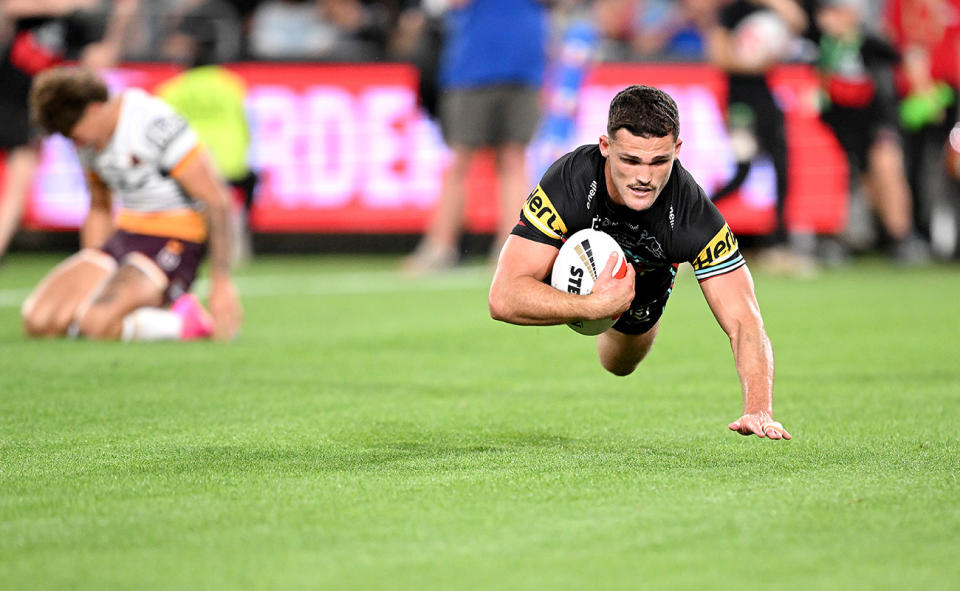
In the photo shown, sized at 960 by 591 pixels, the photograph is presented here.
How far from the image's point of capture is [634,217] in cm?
504

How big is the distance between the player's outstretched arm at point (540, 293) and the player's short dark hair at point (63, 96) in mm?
3560

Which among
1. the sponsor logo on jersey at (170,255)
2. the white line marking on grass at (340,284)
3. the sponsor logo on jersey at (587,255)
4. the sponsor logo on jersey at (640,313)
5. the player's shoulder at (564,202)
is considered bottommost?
the white line marking on grass at (340,284)

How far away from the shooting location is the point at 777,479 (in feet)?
13.9

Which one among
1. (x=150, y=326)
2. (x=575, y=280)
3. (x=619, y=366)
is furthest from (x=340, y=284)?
(x=575, y=280)

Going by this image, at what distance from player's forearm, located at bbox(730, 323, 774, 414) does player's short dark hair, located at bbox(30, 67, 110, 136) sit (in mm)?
4371

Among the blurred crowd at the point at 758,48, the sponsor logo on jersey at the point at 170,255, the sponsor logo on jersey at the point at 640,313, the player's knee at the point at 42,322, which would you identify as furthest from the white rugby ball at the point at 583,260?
the blurred crowd at the point at 758,48

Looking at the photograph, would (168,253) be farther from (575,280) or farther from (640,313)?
(575,280)

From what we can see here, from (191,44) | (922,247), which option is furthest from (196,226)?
(922,247)

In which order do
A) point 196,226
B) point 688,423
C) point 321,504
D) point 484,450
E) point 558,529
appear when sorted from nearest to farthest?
point 558,529
point 321,504
point 484,450
point 688,423
point 196,226

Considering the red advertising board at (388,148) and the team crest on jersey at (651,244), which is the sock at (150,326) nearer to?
the team crest on jersey at (651,244)

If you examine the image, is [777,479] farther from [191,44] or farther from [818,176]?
[191,44]

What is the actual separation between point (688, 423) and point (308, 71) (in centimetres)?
907

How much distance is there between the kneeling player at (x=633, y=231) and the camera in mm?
4719

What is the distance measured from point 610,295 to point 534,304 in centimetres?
31
